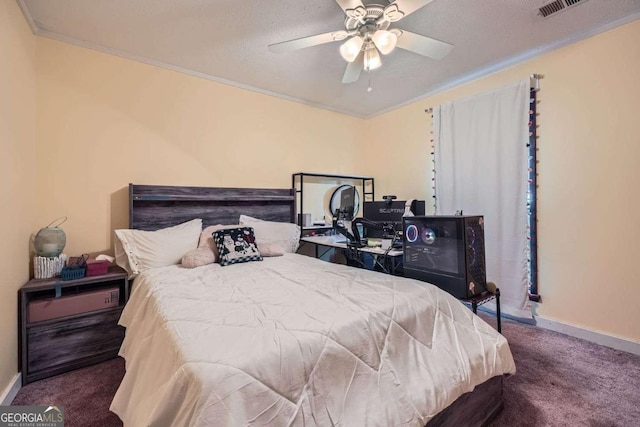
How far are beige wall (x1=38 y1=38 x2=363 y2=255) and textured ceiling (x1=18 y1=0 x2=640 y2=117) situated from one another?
185mm

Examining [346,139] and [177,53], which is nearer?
[177,53]

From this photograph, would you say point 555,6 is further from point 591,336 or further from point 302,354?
point 302,354

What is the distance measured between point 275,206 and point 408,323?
2.35 metres

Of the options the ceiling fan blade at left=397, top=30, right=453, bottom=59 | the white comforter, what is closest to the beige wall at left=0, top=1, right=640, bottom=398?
the white comforter

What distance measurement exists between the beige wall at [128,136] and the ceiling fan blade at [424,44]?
1.92 metres

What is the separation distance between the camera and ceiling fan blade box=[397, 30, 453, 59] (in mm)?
1832

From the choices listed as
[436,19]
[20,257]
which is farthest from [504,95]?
[20,257]

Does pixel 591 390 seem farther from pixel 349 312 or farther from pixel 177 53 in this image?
pixel 177 53

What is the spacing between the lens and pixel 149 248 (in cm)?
228

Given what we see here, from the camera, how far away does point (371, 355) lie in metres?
1.13

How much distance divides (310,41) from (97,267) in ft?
7.51

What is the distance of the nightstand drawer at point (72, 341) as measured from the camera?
6.11 feet

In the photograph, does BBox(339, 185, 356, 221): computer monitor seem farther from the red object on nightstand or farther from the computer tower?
the red object on nightstand

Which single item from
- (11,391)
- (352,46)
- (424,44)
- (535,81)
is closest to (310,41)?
(352,46)
